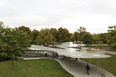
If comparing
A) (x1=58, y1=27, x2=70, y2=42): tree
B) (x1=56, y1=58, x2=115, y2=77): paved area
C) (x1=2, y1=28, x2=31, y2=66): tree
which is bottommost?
(x1=56, y1=58, x2=115, y2=77): paved area

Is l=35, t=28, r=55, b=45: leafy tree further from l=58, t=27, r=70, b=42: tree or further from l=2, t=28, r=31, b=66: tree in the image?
l=2, t=28, r=31, b=66: tree

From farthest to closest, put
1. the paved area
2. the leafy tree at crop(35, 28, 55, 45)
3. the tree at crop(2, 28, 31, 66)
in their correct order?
the leafy tree at crop(35, 28, 55, 45) < the tree at crop(2, 28, 31, 66) < the paved area

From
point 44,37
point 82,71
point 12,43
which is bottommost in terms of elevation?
point 82,71

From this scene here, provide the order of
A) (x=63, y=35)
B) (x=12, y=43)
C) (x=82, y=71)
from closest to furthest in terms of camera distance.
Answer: (x=82, y=71), (x=12, y=43), (x=63, y=35)

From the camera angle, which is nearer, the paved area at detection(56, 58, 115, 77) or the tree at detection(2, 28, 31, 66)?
the paved area at detection(56, 58, 115, 77)

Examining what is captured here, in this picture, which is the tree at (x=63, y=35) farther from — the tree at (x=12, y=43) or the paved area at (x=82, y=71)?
the tree at (x=12, y=43)

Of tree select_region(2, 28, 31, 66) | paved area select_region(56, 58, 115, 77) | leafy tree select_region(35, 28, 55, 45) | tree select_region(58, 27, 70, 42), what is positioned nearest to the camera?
paved area select_region(56, 58, 115, 77)

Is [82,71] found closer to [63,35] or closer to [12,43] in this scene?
[12,43]

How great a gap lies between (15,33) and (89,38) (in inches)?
1365

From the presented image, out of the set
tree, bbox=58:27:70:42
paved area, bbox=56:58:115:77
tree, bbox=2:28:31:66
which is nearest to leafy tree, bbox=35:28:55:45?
tree, bbox=58:27:70:42

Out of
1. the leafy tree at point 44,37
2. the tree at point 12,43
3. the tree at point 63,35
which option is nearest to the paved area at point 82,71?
the tree at point 12,43

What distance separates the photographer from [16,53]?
48.8 feet

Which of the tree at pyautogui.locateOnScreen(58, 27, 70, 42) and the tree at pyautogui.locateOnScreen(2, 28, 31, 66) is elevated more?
the tree at pyautogui.locateOnScreen(58, 27, 70, 42)

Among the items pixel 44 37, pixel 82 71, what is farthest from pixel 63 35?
pixel 82 71
